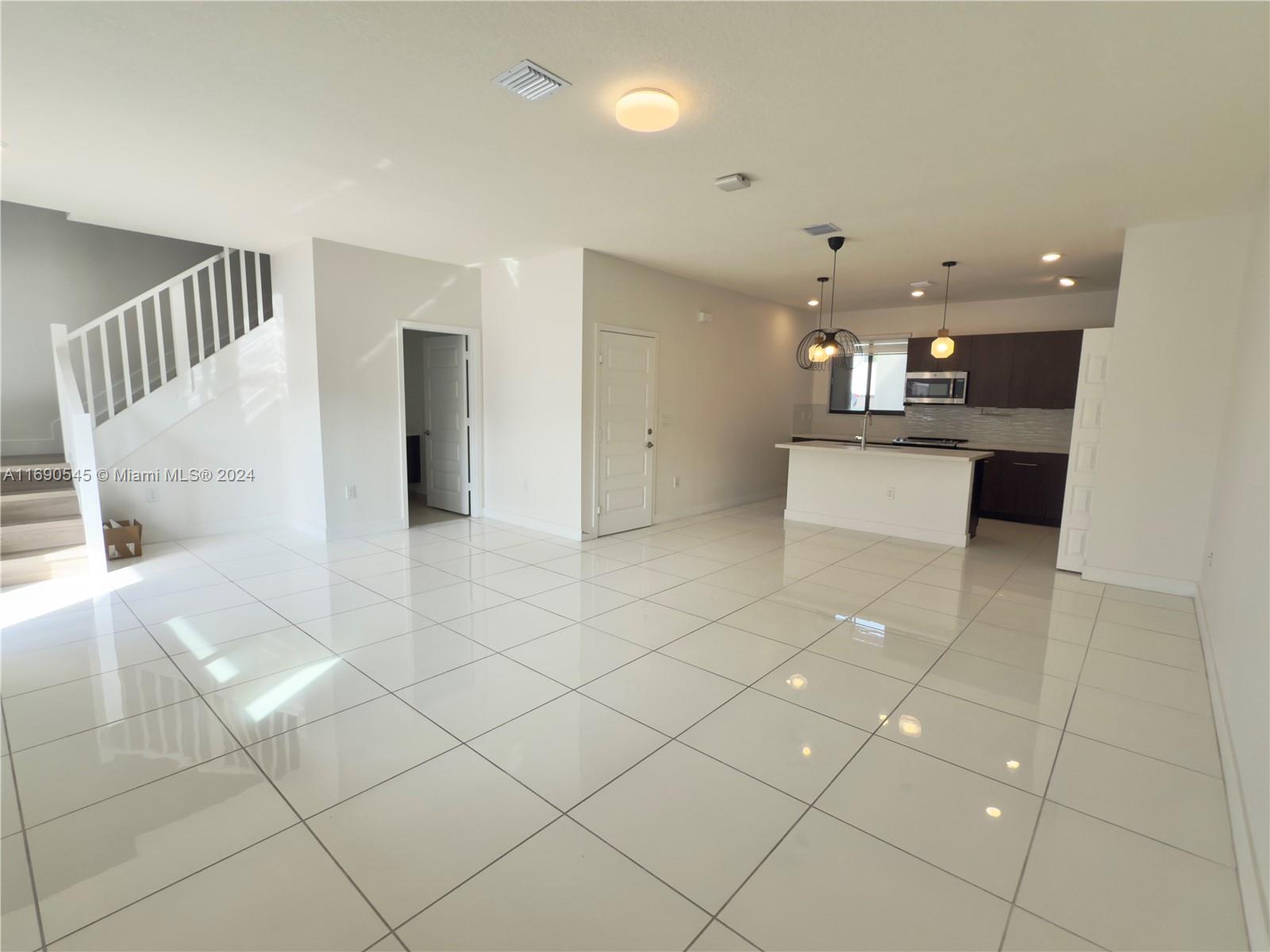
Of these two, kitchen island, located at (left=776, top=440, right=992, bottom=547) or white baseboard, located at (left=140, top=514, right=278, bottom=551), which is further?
kitchen island, located at (left=776, top=440, right=992, bottom=547)

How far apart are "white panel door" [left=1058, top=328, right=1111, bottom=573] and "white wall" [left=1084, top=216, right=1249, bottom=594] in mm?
136

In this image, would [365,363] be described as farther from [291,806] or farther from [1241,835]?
[1241,835]

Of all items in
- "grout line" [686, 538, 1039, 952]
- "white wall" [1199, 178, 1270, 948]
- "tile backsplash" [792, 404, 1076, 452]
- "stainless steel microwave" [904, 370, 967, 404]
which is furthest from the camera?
"stainless steel microwave" [904, 370, 967, 404]

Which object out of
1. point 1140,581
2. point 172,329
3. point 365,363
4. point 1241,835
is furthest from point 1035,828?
point 172,329

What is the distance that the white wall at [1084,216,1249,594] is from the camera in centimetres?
405

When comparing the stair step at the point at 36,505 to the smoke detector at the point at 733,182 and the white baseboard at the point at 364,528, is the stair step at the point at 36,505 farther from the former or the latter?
the smoke detector at the point at 733,182

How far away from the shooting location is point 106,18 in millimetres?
2117

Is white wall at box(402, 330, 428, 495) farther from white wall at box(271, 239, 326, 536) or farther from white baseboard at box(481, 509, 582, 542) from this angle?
white wall at box(271, 239, 326, 536)

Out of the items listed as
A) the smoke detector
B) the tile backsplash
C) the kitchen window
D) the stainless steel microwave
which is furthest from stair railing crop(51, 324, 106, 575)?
the stainless steel microwave

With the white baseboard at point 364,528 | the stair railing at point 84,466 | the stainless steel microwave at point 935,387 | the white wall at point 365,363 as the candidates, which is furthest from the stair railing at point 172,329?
the stainless steel microwave at point 935,387

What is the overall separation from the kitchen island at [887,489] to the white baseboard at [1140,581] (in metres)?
1.12

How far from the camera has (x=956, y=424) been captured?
7.82m

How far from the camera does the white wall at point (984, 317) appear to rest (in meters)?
6.80

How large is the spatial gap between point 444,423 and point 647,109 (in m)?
4.87
